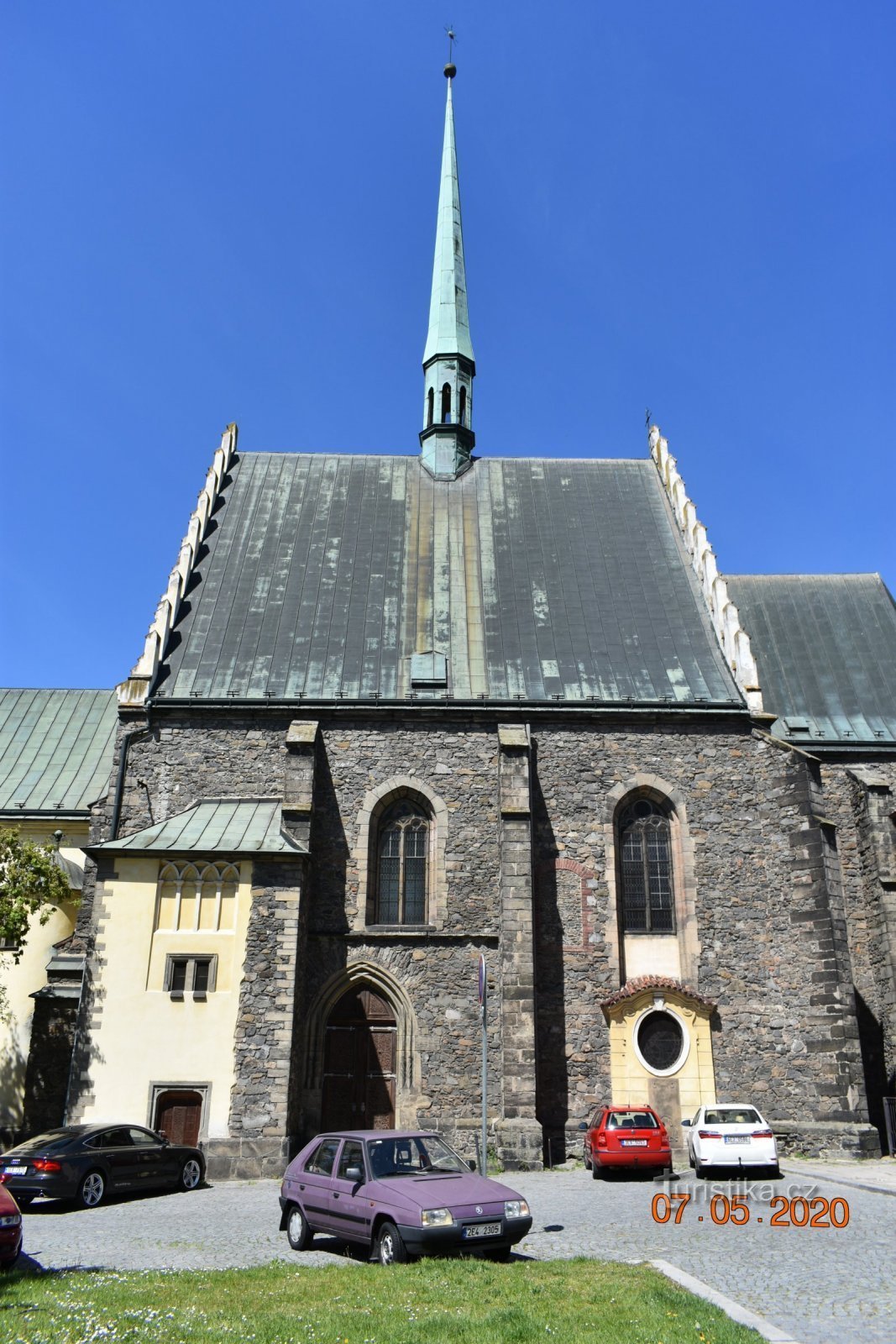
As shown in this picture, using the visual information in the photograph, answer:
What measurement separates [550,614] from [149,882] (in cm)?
1169

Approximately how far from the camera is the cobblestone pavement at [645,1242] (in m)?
8.68

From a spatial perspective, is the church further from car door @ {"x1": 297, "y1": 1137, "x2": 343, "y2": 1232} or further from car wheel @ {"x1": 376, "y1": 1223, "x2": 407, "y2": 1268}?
car wheel @ {"x1": 376, "y1": 1223, "x2": 407, "y2": 1268}

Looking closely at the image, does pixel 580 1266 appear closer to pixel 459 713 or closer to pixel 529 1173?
pixel 529 1173

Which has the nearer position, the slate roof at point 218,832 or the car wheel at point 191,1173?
the car wheel at point 191,1173

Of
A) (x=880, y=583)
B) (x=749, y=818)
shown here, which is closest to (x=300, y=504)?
(x=749, y=818)

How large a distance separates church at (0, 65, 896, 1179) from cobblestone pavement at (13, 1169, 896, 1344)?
13.7 feet

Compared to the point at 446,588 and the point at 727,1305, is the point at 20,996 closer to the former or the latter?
the point at 446,588

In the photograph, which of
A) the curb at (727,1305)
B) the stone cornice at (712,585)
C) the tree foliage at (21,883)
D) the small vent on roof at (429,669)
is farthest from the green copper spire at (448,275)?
the curb at (727,1305)

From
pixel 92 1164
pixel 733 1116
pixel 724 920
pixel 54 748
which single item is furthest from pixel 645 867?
pixel 54 748

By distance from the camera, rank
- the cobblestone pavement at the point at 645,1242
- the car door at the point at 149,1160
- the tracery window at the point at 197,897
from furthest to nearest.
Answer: the tracery window at the point at 197,897 < the car door at the point at 149,1160 < the cobblestone pavement at the point at 645,1242

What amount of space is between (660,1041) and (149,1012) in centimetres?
1012

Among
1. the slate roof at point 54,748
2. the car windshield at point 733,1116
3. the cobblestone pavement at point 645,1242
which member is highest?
the slate roof at point 54,748

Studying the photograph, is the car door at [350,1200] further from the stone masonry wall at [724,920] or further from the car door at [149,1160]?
the stone masonry wall at [724,920]

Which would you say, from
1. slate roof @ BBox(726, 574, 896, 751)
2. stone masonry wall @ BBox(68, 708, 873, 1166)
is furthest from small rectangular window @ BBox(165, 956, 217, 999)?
slate roof @ BBox(726, 574, 896, 751)
